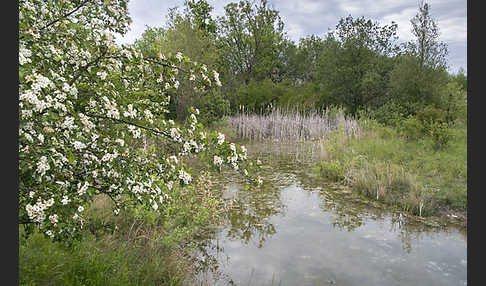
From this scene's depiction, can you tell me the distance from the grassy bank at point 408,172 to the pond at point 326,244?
0.47 meters

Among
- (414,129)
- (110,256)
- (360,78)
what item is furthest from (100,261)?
(360,78)

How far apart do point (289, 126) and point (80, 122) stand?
489 inches

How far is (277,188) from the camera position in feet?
22.7

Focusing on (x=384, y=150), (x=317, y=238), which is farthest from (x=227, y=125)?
(x=317, y=238)

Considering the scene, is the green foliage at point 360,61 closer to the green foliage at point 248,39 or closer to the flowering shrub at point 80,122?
the green foliage at point 248,39

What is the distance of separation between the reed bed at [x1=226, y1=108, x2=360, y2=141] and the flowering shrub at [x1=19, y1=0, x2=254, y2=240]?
1063 cm

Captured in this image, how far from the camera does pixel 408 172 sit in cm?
631

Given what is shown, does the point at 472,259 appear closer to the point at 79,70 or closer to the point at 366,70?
the point at 79,70

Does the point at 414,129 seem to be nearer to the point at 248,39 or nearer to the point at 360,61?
the point at 360,61

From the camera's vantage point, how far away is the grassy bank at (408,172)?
17.8 ft

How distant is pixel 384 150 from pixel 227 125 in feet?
29.2

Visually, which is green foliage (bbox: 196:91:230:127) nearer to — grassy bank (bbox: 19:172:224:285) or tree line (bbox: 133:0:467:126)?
tree line (bbox: 133:0:467:126)

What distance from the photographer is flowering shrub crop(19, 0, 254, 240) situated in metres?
1.76

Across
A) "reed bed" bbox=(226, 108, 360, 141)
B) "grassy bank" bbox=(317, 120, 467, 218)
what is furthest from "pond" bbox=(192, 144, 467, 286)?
"reed bed" bbox=(226, 108, 360, 141)
